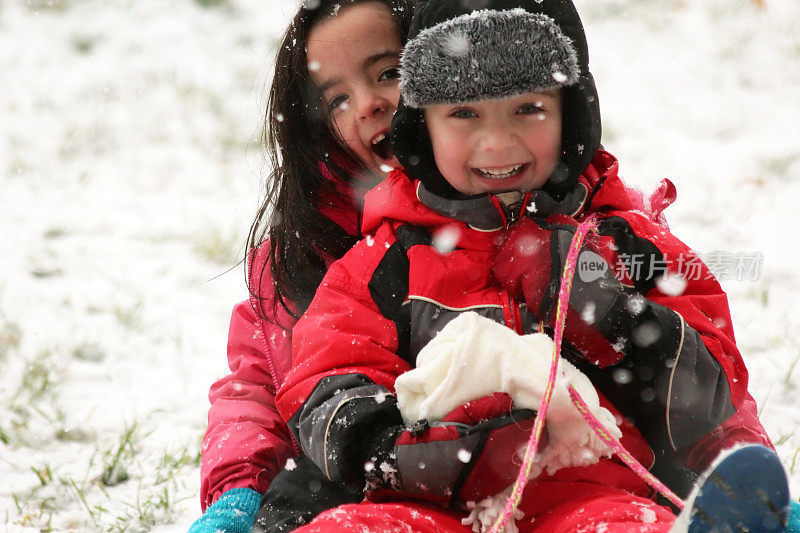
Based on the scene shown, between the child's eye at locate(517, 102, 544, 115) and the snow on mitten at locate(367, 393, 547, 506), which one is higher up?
the child's eye at locate(517, 102, 544, 115)

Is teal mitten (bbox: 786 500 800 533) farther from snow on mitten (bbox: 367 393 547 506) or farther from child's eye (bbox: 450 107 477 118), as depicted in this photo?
child's eye (bbox: 450 107 477 118)

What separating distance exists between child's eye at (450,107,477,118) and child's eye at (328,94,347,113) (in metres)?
0.54

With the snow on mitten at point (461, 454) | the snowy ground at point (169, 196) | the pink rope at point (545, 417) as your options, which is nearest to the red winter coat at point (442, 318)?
the snow on mitten at point (461, 454)

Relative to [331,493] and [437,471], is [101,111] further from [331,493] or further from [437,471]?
[437,471]

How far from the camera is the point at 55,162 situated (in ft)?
17.3

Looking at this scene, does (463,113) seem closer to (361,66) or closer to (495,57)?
(495,57)

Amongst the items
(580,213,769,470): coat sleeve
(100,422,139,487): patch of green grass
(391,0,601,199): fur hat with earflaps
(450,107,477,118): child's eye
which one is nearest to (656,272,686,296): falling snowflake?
(580,213,769,470): coat sleeve

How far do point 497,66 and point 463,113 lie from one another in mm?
163

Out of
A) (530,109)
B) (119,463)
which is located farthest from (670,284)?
(119,463)

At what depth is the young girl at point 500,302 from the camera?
1.54m

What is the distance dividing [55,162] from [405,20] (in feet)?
12.4

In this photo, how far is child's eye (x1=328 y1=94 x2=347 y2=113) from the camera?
2.27m

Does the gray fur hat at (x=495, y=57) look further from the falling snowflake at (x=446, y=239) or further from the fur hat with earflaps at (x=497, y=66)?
the falling snowflake at (x=446, y=239)

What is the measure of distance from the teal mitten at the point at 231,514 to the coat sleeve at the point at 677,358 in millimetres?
895
